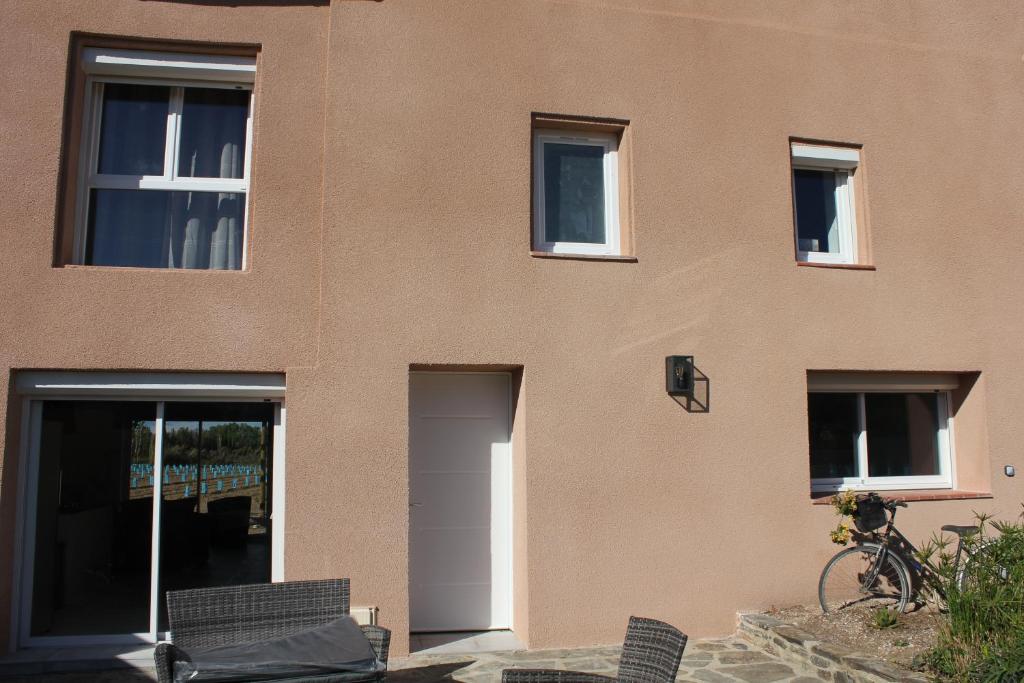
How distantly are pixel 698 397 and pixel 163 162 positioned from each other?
489 cm

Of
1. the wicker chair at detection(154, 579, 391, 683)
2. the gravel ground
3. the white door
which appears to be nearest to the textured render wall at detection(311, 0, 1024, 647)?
the gravel ground

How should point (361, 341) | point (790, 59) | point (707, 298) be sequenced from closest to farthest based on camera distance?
1. point (361, 341)
2. point (707, 298)
3. point (790, 59)

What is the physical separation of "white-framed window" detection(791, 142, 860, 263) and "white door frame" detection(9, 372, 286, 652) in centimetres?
500

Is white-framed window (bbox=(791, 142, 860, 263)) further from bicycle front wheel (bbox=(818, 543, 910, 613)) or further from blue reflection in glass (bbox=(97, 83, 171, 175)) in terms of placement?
blue reflection in glass (bbox=(97, 83, 171, 175))

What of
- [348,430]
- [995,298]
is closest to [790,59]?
[995,298]

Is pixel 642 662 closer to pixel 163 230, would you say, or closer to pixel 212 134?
pixel 163 230

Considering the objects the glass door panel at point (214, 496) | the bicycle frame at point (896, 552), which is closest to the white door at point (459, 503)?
the glass door panel at point (214, 496)

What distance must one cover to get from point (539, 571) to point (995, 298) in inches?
201

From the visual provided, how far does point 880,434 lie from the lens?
310 inches

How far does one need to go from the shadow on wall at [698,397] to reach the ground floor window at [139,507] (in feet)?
11.4

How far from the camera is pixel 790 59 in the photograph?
25.1 ft

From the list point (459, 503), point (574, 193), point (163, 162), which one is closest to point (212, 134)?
point (163, 162)

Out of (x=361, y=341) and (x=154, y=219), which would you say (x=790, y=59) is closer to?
(x=361, y=341)

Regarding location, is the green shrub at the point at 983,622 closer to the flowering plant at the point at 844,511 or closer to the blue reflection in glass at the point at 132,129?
the flowering plant at the point at 844,511
